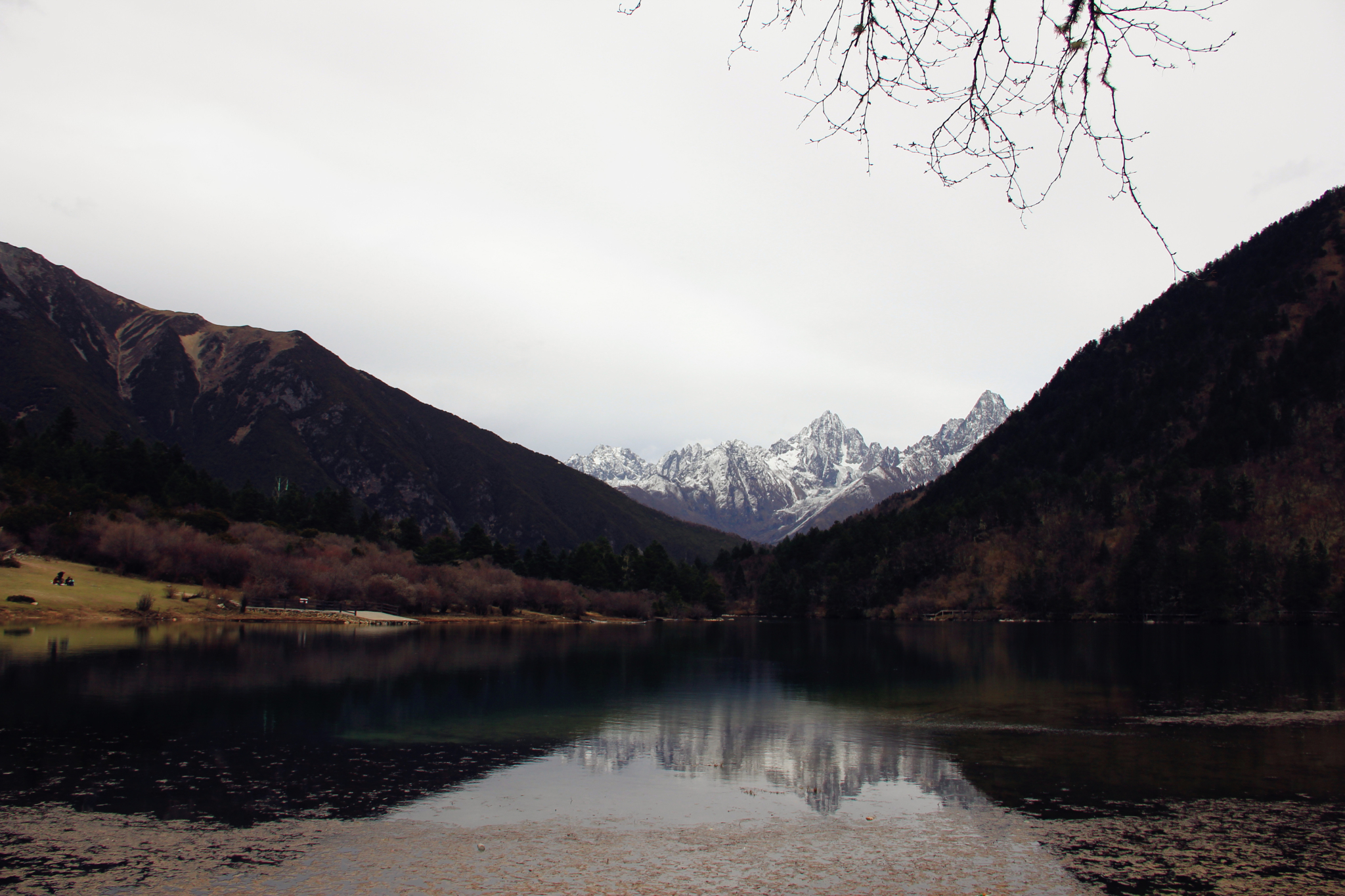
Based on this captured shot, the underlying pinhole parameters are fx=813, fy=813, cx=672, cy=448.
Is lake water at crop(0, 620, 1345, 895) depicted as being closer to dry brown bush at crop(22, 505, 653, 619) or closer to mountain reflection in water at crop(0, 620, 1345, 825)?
mountain reflection in water at crop(0, 620, 1345, 825)

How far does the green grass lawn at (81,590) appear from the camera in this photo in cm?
8431

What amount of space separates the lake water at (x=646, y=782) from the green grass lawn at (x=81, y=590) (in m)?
30.9

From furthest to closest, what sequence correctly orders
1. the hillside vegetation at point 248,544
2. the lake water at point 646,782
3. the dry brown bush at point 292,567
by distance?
the hillside vegetation at point 248,544
the dry brown bush at point 292,567
the lake water at point 646,782

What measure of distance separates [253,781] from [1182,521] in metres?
211

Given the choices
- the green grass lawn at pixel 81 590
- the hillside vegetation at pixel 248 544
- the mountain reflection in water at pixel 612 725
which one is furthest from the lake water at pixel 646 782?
the hillside vegetation at pixel 248 544

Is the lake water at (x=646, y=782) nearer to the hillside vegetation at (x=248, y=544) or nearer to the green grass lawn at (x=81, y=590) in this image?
the green grass lawn at (x=81, y=590)

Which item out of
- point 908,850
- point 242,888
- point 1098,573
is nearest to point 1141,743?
point 908,850

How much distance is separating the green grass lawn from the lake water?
101 ft

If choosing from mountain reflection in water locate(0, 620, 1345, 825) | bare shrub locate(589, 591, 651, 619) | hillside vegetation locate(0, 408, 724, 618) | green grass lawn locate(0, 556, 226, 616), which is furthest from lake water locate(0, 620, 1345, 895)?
bare shrub locate(589, 591, 651, 619)

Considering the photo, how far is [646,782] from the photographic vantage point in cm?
2677

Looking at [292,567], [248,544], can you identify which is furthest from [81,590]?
[248,544]

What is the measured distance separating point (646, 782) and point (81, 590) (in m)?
90.5

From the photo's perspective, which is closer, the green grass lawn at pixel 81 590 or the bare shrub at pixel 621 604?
the green grass lawn at pixel 81 590

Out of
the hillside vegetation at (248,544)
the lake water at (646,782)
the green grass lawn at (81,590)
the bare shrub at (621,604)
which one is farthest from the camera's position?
Result: the bare shrub at (621,604)
